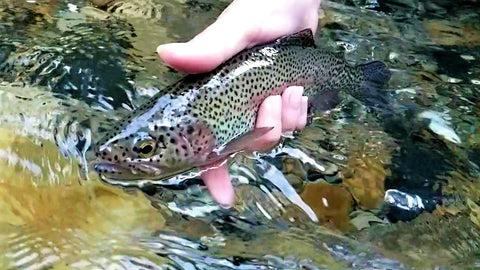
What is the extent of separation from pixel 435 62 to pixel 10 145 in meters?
2.16

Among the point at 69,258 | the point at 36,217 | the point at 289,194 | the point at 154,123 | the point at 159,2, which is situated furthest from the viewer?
the point at 159,2

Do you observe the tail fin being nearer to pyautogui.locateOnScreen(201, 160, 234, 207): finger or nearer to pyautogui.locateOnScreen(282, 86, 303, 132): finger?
pyautogui.locateOnScreen(282, 86, 303, 132): finger

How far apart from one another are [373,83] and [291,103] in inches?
27.5

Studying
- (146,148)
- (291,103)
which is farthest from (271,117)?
→ (146,148)

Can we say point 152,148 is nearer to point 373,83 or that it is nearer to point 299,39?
point 299,39

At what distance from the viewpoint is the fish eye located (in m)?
2.00

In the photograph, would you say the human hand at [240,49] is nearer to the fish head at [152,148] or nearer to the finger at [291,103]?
the finger at [291,103]

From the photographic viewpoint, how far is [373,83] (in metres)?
2.95

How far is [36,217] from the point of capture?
6.26 feet

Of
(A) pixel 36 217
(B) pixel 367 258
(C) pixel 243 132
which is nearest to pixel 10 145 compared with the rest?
(A) pixel 36 217

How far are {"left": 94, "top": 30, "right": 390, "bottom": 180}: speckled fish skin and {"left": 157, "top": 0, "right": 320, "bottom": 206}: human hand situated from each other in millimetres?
41

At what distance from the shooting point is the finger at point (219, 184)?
2.19m

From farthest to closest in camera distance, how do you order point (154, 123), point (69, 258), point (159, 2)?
1. point (159, 2)
2. point (154, 123)
3. point (69, 258)

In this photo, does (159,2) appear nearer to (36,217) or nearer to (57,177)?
(57,177)
